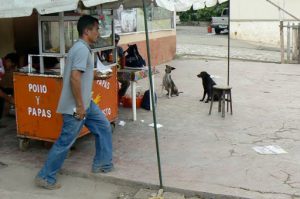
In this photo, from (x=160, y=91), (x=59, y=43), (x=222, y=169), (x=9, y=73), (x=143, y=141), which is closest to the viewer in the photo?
(x=222, y=169)

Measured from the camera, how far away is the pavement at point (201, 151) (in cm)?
501

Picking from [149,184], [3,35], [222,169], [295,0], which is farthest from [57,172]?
[295,0]

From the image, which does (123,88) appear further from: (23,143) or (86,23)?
(86,23)

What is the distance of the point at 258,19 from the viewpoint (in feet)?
88.5

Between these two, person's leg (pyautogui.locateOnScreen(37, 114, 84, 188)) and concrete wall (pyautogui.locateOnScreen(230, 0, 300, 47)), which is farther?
concrete wall (pyautogui.locateOnScreen(230, 0, 300, 47))

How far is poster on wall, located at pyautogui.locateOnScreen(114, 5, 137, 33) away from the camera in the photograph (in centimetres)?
1217

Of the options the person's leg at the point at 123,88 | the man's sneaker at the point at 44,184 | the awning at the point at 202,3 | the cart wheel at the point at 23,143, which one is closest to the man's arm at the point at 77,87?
the man's sneaker at the point at 44,184

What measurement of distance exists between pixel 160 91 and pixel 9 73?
3860 millimetres

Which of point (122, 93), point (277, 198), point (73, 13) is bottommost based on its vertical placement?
point (277, 198)

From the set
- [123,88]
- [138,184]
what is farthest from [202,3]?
[138,184]

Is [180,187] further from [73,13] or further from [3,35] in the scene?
[3,35]

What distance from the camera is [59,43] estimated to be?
582 centimetres

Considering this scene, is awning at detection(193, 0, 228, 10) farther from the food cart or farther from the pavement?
the food cart

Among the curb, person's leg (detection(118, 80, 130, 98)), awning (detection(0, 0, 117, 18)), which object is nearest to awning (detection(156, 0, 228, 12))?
awning (detection(0, 0, 117, 18))
